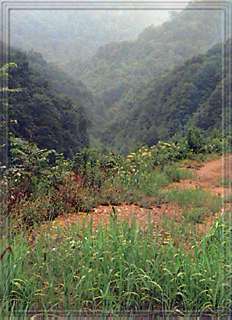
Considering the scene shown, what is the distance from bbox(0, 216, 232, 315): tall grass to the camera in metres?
6.12

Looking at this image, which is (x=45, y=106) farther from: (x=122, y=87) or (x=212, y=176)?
(x=212, y=176)

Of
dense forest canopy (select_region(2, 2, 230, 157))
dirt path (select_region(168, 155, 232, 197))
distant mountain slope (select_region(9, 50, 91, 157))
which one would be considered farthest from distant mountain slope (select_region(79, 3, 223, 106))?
dirt path (select_region(168, 155, 232, 197))

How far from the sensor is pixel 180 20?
626 cm

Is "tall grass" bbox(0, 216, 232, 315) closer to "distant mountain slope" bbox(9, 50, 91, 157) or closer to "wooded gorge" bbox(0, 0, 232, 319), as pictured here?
"wooded gorge" bbox(0, 0, 232, 319)

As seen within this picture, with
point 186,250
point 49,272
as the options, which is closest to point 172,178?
point 186,250

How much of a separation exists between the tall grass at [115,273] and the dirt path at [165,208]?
0.05 m

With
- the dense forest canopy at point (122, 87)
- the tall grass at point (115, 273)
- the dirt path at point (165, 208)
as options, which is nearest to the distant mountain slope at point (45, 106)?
the dense forest canopy at point (122, 87)

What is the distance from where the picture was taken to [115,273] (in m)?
6.16

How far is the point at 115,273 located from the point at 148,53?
3.43 feet

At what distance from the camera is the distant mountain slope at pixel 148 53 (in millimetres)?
6246

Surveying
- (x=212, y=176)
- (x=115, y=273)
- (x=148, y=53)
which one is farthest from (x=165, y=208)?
(x=148, y=53)

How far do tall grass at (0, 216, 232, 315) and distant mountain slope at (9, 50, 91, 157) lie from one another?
1.42 feet

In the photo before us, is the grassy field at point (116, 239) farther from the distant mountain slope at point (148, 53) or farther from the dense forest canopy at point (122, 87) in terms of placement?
the distant mountain slope at point (148, 53)

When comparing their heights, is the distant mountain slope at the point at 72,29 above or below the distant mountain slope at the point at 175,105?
above
